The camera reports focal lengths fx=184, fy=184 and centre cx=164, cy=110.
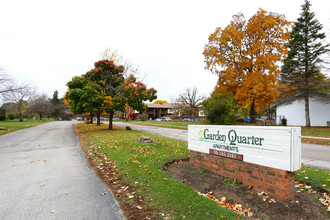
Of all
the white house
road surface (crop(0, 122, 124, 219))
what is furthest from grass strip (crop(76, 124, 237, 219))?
the white house

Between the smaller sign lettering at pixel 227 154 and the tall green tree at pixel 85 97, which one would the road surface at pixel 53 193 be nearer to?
the smaller sign lettering at pixel 227 154

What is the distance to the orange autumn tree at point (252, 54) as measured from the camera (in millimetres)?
20156

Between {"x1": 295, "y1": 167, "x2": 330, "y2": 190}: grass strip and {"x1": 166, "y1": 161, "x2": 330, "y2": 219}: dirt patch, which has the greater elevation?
{"x1": 295, "y1": 167, "x2": 330, "y2": 190}: grass strip

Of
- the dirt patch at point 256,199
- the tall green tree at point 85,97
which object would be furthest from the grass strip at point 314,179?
the tall green tree at point 85,97

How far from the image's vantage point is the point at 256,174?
3.78 m

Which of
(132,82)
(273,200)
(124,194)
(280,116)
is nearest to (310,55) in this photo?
(280,116)

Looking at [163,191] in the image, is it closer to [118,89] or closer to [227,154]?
[227,154]

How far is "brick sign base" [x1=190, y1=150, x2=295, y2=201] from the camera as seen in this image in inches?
131

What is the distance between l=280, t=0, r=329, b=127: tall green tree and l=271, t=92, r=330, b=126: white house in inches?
95.8

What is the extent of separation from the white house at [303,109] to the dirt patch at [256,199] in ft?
75.6

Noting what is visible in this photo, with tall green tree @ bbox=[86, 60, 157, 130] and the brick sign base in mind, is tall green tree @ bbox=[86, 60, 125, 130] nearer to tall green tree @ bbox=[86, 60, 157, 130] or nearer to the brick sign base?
tall green tree @ bbox=[86, 60, 157, 130]

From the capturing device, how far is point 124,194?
4047mm

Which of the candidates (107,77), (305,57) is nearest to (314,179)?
(107,77)

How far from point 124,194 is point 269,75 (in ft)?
69.9
